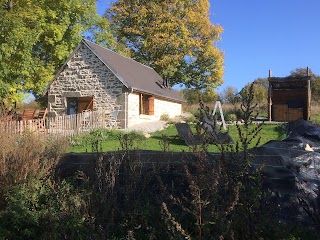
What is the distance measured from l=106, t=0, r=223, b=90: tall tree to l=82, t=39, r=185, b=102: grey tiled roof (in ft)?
16.9

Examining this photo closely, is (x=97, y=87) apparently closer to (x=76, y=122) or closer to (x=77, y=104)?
(x=77, y=104)

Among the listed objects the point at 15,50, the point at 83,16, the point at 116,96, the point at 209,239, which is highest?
the point at 83,16

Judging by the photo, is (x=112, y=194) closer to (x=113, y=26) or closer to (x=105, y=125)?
(x=105, y=125)

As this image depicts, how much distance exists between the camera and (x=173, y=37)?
31734mm

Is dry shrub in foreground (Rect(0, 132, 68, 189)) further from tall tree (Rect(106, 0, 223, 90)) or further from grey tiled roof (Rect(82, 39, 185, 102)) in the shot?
tall tree (Rect(106, 0, 223, 90))

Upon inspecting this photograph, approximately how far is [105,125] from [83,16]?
27.5 feet

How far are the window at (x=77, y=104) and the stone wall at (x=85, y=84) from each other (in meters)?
0.26

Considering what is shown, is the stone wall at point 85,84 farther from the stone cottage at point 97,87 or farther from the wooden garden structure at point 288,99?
the wooden garden structure at point 288,99

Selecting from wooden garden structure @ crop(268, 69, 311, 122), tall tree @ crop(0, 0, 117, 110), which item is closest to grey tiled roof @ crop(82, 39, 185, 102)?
tall tree @ crop(0, 0, 117, 110)

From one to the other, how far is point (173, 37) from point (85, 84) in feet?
42.8

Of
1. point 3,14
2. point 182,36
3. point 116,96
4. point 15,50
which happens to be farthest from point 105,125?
point 182,36

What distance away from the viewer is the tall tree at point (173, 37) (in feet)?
105

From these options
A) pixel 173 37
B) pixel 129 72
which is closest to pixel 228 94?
pixel 173 37

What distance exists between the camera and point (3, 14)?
17.5 meters
